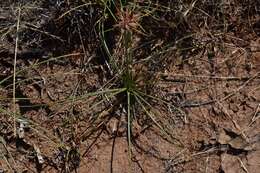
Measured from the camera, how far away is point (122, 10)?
187 cm

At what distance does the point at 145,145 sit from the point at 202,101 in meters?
0.27

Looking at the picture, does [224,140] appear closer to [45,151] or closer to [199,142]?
[199,142]

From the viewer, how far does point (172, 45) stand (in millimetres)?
1952

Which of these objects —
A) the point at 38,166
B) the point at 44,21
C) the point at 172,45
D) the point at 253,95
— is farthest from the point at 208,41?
the point at 38,166

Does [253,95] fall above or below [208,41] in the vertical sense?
below

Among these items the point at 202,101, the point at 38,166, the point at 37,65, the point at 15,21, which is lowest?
the point at 38,166

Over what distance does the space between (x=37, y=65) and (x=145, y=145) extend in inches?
20.4

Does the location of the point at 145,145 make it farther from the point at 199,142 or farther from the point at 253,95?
the point at 253,95

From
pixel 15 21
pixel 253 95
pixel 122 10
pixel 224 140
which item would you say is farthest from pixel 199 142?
pixel 15 21

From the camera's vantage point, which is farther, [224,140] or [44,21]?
[44,21]

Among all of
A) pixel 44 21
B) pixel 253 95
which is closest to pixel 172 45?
pixel 253 95

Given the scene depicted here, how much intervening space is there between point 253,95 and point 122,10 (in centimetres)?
57

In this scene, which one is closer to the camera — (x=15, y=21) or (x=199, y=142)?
(x=199, y=142)

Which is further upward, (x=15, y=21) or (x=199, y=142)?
(x=15, y=21)
